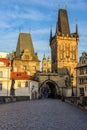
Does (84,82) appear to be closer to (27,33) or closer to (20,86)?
(20,86)

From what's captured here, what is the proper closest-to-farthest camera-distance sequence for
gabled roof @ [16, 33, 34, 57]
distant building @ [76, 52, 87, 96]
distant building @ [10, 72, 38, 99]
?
distant building @ [10, 72, 38, 99] → distant building @ [76, 52, 87, 96] → gabled roof @ [16, 33, 34, 57]

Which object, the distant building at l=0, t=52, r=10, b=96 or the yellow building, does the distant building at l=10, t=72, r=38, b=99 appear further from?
the yellow building

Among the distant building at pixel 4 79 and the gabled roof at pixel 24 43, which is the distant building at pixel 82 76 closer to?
the distant building at pixel 4 79

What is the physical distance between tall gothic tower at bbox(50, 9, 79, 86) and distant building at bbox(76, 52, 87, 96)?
20423 mm

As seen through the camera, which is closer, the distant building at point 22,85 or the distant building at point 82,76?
the distant building at point 22,85

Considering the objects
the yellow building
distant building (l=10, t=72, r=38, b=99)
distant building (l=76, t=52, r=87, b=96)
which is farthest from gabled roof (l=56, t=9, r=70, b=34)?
distant building (l=10, t=72, r=38, b=99)

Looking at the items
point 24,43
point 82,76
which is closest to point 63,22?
point 24,43

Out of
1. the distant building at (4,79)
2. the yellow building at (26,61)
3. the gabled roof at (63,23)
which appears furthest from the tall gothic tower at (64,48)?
the distant building at (4,79)

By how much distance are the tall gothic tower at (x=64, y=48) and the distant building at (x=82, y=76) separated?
20.4 meters

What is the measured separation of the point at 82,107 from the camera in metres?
46.9

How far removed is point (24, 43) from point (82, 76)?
3165 centimetres

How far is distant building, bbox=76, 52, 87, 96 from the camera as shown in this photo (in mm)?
85375

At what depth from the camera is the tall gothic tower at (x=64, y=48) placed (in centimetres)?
11288

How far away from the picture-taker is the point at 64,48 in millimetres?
115562
